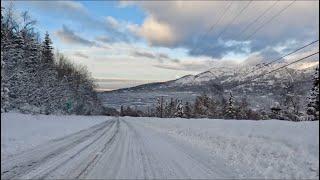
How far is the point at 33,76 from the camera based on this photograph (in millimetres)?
67125

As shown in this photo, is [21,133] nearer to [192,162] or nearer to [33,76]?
[192,162]

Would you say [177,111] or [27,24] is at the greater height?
[27,24]

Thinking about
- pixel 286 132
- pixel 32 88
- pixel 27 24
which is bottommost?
pixel 286 132

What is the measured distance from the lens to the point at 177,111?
405 ft

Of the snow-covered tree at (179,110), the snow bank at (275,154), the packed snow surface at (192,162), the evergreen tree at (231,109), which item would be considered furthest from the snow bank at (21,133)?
the snow-covered tree at (179,110)

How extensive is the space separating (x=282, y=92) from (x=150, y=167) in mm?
68757

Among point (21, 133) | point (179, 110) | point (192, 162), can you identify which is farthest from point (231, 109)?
point (192, 162)

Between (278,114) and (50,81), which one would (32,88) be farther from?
(278,114)

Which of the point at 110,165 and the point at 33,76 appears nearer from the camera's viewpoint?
the point at 110,165

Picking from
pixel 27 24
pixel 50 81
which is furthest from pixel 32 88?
pixel 50 81

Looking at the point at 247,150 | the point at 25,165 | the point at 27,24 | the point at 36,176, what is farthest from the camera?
the point at 27,24

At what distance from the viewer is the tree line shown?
4616 cm

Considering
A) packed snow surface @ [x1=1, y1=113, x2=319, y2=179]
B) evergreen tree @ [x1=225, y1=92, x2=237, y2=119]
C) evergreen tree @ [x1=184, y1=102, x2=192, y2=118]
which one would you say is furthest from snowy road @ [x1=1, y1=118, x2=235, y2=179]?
evergreen tree @ [x1=184, y1=102, x2=192, y2=118]

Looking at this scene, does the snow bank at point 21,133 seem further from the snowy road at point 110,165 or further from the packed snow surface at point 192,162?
the snowy road at point 110,165
